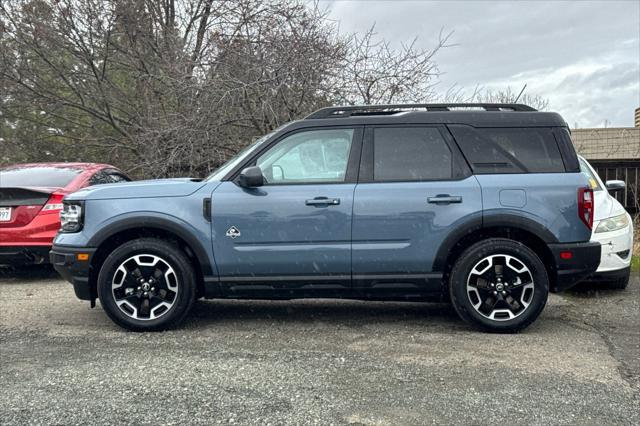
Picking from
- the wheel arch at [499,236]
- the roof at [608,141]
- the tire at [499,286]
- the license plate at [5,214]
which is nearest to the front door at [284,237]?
the wheel arch at [499,236]

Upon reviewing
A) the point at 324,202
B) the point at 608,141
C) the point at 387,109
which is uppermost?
the point at 608,141

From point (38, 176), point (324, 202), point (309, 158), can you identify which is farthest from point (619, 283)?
point (38, 176)

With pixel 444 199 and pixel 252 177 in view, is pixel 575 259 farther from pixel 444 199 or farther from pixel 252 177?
pixel 252 177

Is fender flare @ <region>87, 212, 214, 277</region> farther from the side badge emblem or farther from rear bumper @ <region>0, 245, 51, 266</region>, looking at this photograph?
rear bumper @ <region>0, 245, 51, 266</region>

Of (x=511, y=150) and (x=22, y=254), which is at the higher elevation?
(x=511, y=150)

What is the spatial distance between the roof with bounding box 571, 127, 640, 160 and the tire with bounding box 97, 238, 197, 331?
1409cm

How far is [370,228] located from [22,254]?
14.5 feet

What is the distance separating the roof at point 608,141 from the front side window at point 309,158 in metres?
13.0

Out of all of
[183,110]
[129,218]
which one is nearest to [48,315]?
[129,218]

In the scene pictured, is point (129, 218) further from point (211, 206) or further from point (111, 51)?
point (111, 51)

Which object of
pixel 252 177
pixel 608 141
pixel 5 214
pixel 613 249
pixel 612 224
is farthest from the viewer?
pixel 608 141

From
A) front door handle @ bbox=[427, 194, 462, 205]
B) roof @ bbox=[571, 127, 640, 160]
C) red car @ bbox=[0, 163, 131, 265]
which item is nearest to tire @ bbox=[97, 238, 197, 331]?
front door handle @ bbox=[427, 194, 462, 205]

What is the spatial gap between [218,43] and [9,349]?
790 centimetres

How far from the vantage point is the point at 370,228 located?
4719 millimetres
